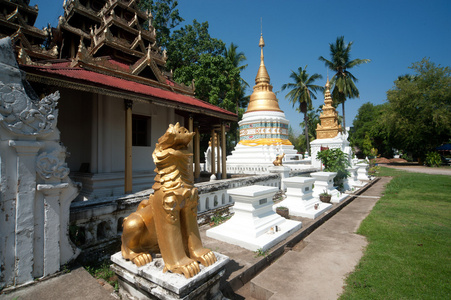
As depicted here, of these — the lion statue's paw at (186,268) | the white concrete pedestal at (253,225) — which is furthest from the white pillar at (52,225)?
the white concrete pedestal at (253,225)

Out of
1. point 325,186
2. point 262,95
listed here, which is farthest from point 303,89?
point 325,186

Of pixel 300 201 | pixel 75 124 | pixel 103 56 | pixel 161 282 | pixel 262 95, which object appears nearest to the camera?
pixel 161 282

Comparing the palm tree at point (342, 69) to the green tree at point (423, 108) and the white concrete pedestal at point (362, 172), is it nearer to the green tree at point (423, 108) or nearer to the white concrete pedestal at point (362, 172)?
→ the green tree at point (423, 108)

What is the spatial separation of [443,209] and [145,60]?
36.7ft

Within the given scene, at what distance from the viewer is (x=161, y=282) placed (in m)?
2.09

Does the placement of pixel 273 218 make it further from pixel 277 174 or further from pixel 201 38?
pixel 201 38

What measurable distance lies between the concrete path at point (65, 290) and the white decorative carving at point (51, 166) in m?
1.14

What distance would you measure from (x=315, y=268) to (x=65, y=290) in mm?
3331

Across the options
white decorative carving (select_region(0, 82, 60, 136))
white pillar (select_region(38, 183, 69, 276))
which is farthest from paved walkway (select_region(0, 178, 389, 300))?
white decorative carving (select_region(0, 82, 60, 136))

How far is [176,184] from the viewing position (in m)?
2.34

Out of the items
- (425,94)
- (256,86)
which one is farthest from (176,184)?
(425,94)

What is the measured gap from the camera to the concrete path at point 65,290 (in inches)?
87.4

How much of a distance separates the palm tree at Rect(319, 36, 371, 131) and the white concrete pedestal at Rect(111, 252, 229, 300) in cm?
3418

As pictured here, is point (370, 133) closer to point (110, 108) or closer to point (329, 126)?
point (329, 126)
